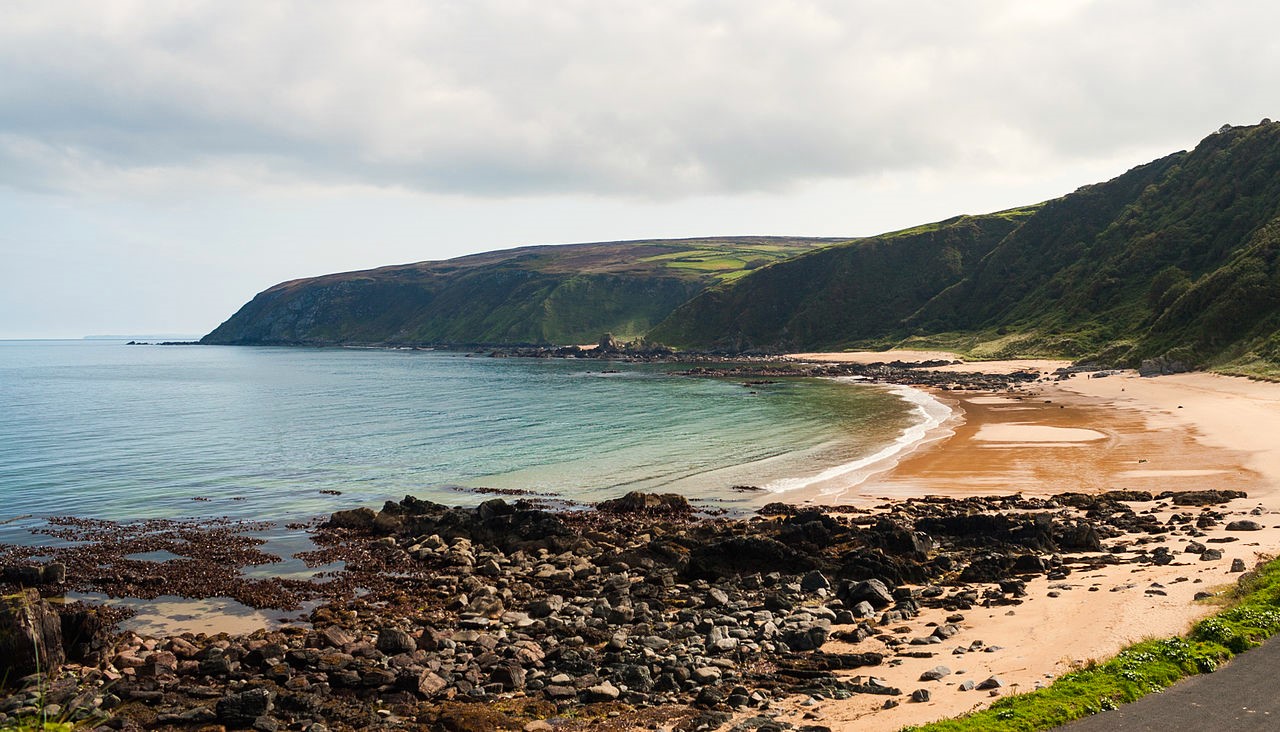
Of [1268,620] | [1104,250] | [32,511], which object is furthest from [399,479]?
[1104,250]

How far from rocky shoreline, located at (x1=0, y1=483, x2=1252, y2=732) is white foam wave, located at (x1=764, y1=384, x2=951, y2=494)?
6.37m

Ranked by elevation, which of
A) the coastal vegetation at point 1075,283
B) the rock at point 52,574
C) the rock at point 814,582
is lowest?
the rock at point 814,582

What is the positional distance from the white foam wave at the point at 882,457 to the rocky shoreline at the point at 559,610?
20.9ft

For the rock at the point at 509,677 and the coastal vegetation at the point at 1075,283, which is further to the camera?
the coastal vegetation at the point at 1075,283

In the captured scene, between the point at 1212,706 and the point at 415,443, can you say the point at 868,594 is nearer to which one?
the point at 1212,706

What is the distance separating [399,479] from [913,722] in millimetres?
36074

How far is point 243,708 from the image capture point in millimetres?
14922

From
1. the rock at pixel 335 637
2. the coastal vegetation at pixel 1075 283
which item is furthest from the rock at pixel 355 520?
the coastal vegetation at pixel 1075 283

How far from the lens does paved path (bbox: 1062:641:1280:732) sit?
1180 centimetres

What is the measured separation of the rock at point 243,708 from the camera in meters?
14.8

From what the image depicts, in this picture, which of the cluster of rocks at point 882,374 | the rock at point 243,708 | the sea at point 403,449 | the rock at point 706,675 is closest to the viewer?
the rock at point 243,708

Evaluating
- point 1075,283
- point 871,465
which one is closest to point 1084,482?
point 871,465

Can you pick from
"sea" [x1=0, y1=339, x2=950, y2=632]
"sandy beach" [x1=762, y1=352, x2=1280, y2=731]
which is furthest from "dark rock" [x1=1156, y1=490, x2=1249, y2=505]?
"sea" [x1=0, y1=339, x2=950, y2=632]

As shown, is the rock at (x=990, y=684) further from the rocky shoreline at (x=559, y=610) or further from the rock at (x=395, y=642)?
the rock at (x=395, y=642)
